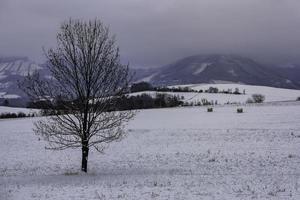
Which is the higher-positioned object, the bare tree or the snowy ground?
the bare tree

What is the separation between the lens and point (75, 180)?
59.0 feet

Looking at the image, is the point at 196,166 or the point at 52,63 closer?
the point at 52,63

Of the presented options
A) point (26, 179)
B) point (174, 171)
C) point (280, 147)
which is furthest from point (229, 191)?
point (280, 147)

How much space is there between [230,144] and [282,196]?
20030 mm

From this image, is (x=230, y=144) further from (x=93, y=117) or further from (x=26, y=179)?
(x=26, y=179)

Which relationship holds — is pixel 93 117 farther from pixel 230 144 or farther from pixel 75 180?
pixel 230 144

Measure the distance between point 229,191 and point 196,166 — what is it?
8.28 m

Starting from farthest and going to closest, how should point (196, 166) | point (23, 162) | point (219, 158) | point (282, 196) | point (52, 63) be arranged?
1. point (23, 162)
2. point (219, 158)
3. point (196, 166)
4. point (52, 63)
5. point (282, 196)

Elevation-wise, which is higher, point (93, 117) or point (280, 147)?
point (93, 117)

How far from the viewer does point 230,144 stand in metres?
32.8

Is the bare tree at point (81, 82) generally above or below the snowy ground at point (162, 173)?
above

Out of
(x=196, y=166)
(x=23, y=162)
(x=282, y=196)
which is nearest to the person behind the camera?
(x=282, y=196)

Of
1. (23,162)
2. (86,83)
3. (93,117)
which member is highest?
(86,83)

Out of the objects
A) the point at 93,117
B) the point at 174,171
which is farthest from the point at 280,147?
the point at 93,117
